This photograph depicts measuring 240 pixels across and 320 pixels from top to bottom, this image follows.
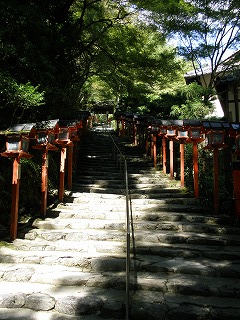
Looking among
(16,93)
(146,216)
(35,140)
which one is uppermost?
(16,93)

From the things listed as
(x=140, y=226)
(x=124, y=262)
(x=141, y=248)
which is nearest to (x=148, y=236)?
(x=141, y=248)

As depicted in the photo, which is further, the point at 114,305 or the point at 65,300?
the point at 65,300

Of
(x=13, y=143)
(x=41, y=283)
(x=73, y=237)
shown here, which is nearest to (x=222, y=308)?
(x=41, y=283)

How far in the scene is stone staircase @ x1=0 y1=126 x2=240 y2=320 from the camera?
391 cm

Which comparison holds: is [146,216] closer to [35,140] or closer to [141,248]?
[141,248]

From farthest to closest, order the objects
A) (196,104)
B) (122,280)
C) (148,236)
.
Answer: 1. (196,104)
2. (148,236)
3. (122,280)

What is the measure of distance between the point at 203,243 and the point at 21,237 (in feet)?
13.0

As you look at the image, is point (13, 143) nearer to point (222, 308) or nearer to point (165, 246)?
point (165, 246)

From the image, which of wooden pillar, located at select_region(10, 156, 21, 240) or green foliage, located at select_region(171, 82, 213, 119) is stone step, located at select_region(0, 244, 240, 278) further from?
green foliage, located at select_region(171, 82, 213, 119)

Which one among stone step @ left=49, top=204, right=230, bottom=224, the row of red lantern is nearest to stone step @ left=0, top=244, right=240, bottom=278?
the row of red lantern

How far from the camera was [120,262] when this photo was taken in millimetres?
4992

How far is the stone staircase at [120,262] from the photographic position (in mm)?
3912

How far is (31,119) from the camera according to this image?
8.30m

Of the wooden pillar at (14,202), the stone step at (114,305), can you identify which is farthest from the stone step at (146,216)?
the stone step at (114,305)
